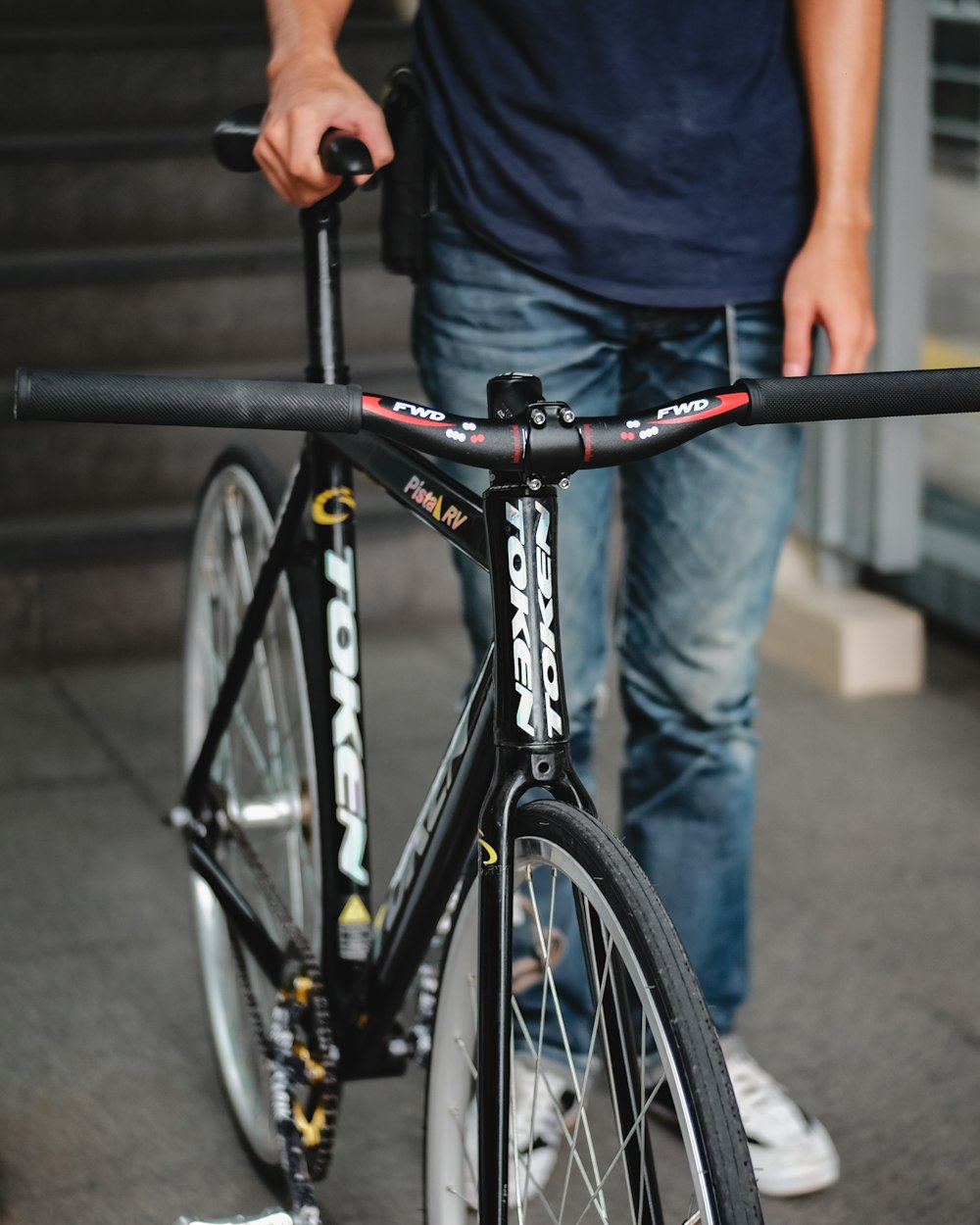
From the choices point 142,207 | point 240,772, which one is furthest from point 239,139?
point 142,207

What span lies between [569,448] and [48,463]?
9.36 ft

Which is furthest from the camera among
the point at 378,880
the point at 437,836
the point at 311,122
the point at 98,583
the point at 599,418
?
the point at 98,583

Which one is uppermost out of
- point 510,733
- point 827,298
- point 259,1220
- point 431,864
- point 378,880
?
point 827,298

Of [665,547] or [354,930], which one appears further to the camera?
[665,547]

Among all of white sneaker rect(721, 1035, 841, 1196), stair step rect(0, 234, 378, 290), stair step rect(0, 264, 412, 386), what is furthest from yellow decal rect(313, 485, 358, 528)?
stair step rect(0, 234, 378, 290)

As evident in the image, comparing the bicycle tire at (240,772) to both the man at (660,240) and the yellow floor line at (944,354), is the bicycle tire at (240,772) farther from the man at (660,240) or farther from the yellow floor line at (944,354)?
the yellow floor line at (944,354)

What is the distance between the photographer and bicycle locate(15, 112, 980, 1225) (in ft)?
3.61

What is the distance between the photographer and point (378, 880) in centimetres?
262

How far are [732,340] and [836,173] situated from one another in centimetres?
18

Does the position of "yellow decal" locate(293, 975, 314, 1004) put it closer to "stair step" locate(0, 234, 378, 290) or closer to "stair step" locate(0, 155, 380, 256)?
"stair step" locate(0, 234, 378, 290)

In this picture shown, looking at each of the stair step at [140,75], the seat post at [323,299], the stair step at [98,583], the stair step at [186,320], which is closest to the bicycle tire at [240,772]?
the seat post at [323,299]

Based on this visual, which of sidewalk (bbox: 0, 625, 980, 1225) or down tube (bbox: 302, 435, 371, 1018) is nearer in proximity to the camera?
down tube (bbox: 302, 435, 371, 1018)

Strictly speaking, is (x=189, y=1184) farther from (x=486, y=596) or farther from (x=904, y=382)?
(x=904, y=382)

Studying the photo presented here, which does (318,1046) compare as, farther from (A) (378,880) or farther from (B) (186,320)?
(B) (186,320)
